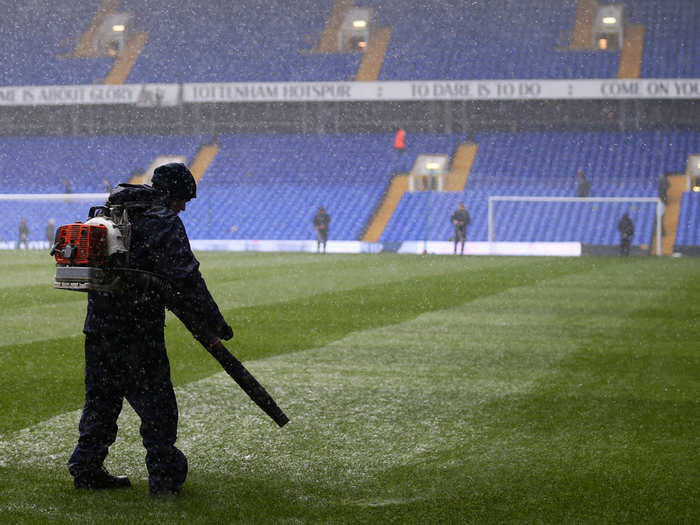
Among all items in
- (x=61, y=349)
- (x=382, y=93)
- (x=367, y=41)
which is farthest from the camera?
(x=367, y=41)

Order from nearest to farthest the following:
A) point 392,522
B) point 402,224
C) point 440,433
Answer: point 392,522, point 440,433, point 402,224

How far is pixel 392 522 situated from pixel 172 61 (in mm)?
41319

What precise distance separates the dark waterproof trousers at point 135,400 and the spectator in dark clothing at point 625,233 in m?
28.4

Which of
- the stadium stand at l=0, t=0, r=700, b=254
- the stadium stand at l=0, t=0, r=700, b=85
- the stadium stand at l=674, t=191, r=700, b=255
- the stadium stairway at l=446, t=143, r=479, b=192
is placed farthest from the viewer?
the stadium stand at l=0, t=0, r=700, b=85

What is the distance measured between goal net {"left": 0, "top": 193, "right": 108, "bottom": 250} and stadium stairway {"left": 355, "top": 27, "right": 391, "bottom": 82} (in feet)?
37.4

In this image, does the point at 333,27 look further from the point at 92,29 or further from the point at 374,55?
the point at 92,29

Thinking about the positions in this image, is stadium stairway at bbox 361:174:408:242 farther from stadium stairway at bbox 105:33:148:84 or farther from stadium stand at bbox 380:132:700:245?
stadium stairway at bbox 105:33:148:84

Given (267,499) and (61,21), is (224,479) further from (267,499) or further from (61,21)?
(61,21)

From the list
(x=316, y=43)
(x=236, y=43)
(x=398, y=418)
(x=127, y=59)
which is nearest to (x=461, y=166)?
(x=316, y=43)

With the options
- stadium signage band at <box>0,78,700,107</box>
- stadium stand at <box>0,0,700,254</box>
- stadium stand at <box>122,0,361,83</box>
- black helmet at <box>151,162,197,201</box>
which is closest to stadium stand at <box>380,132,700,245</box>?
stadium stand at <box>0,0,700,254</box>

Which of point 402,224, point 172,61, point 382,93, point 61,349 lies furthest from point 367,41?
point 61,349

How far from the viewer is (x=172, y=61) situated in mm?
44062

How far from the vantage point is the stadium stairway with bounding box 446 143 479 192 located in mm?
38094

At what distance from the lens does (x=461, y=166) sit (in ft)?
129
